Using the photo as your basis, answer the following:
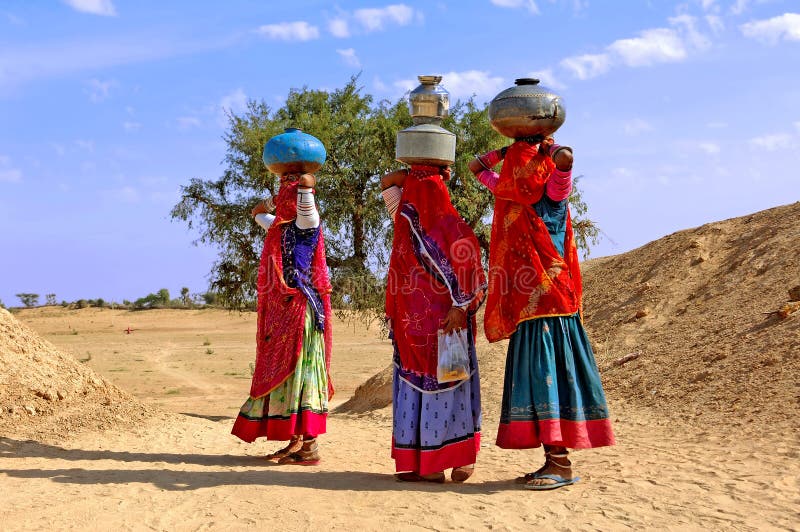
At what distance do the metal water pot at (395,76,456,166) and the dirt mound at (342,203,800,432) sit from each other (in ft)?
12.9

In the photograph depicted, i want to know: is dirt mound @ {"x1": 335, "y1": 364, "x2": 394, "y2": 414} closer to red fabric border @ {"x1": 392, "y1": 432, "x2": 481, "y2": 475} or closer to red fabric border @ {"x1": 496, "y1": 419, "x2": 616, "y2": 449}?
red fabric border @ {"x1": 392, "y1": 432, "x2": 481, "y2": 475}

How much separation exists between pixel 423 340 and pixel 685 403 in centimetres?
428

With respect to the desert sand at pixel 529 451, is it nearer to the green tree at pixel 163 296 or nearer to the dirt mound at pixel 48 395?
the dirt mound at pixel 48 395

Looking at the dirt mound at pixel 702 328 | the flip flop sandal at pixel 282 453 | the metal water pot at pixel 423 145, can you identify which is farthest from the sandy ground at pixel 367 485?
the metal water pot at pixel 423 145

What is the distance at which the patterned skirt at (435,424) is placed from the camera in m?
5.42

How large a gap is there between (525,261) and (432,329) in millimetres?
796

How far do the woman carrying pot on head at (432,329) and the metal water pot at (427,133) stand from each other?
0.18m

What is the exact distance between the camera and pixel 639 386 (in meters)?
9.47

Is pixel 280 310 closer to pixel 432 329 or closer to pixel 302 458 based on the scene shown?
pixel 302 458

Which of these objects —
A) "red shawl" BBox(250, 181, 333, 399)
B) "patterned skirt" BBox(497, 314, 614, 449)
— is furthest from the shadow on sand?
"red shawl" BBox(250, 181, 333, 399)

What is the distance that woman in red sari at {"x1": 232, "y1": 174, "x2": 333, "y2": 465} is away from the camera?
6426 millimetres

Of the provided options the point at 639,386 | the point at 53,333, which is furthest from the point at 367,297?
the point at 53,333

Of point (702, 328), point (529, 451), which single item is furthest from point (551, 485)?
point (702, 328)

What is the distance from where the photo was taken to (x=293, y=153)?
6.61 metres
